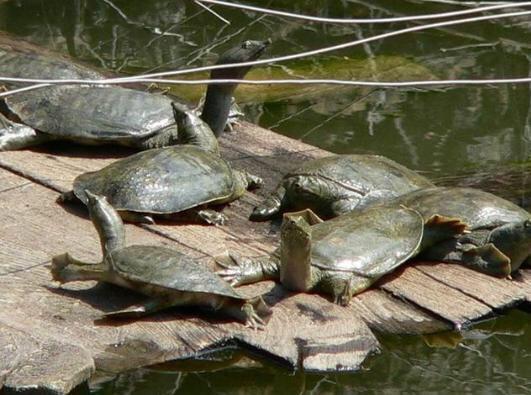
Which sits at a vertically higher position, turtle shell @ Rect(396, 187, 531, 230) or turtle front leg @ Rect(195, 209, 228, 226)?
turtle shell @ Rect(396, 187, 531, 230)

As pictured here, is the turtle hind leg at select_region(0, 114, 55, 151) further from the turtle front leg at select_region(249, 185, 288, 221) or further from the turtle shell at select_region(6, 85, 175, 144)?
the turtle front leg at select_region(249, 185, 288, 221)

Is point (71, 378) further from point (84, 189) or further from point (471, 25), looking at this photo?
point (471, 25)

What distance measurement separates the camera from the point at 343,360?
14.0 ft

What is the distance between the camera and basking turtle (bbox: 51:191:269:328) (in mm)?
4250

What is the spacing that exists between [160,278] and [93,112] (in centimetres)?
169

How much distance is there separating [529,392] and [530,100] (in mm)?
4278

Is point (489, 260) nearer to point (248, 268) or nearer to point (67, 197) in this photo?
point (248, 268)

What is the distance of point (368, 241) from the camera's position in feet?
15.6

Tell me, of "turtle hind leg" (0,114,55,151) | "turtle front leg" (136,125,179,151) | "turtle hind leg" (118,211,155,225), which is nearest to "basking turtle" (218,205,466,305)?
"turtle hind leg" (118,211,155,225)

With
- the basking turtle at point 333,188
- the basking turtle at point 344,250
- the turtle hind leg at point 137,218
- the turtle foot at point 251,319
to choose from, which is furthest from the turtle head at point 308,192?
the turtle foot at point 251,319

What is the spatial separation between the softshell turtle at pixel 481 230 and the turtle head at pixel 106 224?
1.17 meters

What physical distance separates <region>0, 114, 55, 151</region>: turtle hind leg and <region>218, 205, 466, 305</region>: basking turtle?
141cm

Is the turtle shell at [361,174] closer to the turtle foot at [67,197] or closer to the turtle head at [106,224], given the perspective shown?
the turtle foot at [67,197]

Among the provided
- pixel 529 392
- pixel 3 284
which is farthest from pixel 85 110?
pixel 529 392
